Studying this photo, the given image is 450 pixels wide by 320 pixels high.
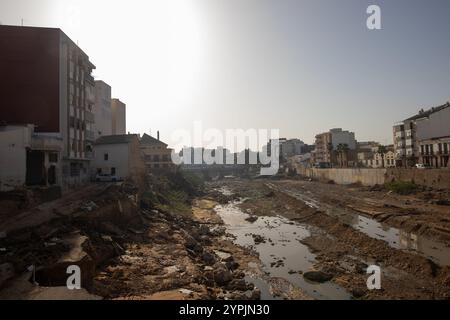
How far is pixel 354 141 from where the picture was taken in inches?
5482

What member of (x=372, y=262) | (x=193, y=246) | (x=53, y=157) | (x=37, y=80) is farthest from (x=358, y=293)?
(x=37, y=80)

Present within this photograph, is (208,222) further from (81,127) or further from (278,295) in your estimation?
(278,295)

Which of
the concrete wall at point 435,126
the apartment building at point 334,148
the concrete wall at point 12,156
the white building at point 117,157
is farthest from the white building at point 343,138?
the concrete wall at point 12,156

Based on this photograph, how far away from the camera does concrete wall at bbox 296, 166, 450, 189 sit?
184ft

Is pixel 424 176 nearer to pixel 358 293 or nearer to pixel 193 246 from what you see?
pixel 193 246

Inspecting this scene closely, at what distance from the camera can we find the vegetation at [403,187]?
5981 cm

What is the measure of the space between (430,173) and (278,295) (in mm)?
51116

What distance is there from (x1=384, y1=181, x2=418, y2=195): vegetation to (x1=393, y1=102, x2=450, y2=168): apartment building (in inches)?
546

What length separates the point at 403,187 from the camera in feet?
201

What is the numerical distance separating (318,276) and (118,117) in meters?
66.5

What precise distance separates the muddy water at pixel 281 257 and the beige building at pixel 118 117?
1592 inches

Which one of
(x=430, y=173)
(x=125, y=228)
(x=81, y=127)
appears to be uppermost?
(x=81, y=127)

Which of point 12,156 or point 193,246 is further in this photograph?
point 12,156
